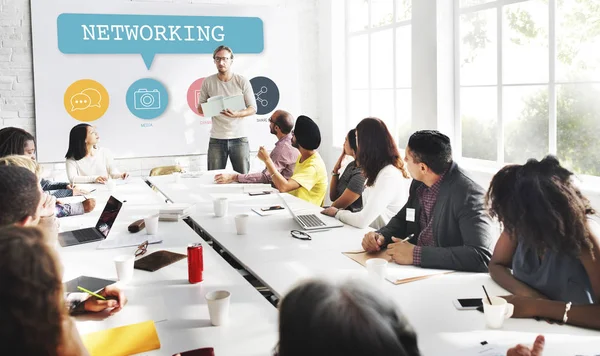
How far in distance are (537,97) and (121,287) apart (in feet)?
10.7

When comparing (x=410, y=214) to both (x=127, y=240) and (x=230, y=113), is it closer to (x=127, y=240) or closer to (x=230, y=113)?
(x=127, y=240)

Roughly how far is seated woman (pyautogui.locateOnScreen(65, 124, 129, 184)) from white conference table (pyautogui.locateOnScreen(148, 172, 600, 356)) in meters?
1.30

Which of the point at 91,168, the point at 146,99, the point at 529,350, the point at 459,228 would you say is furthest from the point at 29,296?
the point at 146,99

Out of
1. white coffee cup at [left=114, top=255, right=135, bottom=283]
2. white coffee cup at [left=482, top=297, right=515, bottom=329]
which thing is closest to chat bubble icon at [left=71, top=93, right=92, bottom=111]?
white coffee cup at [left=114, top=255, right=135, bottom=283]

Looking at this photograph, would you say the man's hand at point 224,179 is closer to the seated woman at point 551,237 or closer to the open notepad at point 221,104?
the open notepad at point 221,104

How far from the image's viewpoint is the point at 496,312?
172 cm

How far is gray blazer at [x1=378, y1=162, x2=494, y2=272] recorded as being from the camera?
7.65 feet

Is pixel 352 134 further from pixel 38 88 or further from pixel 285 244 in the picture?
pixel 38 88

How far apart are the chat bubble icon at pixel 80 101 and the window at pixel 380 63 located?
117 inches

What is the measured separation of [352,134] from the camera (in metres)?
3.88

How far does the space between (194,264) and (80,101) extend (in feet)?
15.3

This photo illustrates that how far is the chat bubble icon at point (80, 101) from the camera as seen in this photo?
624 centimetres

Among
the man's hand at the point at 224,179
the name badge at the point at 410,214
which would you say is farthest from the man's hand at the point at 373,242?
the man's hand at the point at 224,179

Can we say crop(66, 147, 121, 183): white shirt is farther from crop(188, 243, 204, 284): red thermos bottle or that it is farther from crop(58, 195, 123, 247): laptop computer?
crop(188, 243, 204, 284): red thermos bottle
